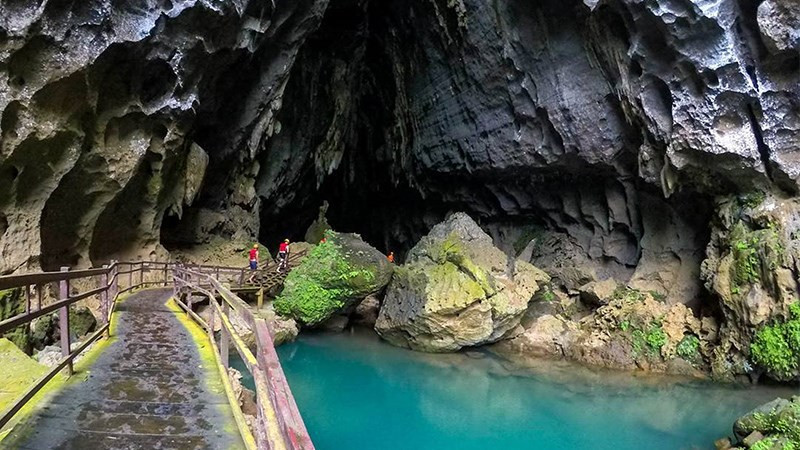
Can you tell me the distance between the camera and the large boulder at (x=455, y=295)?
43.2 feet

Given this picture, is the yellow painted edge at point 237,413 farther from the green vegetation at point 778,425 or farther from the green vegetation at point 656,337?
the green vegetation at point 656,337

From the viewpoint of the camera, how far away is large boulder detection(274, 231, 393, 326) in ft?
44.6

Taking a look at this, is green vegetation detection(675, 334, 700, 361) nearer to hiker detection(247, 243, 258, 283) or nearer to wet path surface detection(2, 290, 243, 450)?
Result: wet path surface detection(2, 290, 243, 450)

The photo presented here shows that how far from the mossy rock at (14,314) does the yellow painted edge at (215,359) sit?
191 cm

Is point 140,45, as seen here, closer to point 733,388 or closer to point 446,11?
point 446,11

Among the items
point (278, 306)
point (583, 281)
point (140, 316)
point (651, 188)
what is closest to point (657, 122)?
point (651, 188)

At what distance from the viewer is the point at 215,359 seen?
4.99m

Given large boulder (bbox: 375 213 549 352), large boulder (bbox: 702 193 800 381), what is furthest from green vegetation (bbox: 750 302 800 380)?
large boulder (bbox: 375 213 549 352)

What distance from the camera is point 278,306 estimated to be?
45.0 ft

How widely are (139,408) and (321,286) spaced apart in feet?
33.8

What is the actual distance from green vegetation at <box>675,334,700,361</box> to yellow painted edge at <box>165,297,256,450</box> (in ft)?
38.6

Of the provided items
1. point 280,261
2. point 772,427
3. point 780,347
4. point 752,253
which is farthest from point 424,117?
point 772,427

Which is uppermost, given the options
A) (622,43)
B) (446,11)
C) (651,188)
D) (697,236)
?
(446,11)

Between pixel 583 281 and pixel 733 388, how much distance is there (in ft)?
19.4
